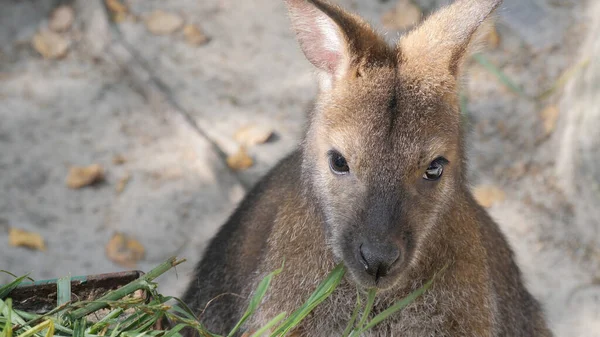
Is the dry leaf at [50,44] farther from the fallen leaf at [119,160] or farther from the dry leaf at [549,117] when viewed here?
the dry leaf at [549,117]

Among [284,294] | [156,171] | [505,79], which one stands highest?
[284,294]

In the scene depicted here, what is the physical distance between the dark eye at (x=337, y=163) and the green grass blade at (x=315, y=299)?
0.31 meters

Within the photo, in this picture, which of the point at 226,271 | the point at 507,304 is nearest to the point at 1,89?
the point at 226,271

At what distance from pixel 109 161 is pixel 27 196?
1.64 feet

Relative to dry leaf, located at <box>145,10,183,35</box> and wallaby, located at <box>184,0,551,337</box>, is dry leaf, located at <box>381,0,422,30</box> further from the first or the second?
wallaby, located at <box>184,0,551,337</box>

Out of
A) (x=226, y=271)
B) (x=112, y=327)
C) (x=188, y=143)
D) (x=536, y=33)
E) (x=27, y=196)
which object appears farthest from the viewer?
(x=536, y=33)

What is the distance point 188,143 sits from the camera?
4.78 m

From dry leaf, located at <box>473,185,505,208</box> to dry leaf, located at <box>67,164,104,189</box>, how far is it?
2.10 meters

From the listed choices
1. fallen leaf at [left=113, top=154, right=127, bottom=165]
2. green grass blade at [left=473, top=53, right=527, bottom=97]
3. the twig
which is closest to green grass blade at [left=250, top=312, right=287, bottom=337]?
the twig

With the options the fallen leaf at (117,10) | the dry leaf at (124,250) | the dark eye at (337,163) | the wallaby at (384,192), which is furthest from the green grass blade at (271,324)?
the fallen leaf at (117,10)

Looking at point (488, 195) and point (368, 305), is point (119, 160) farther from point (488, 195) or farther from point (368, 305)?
point (368, 305)

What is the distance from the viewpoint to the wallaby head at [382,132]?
7.39 feet

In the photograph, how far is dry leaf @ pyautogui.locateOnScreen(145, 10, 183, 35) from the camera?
541 centimetres

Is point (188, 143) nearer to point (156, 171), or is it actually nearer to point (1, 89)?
point (156, 171)
